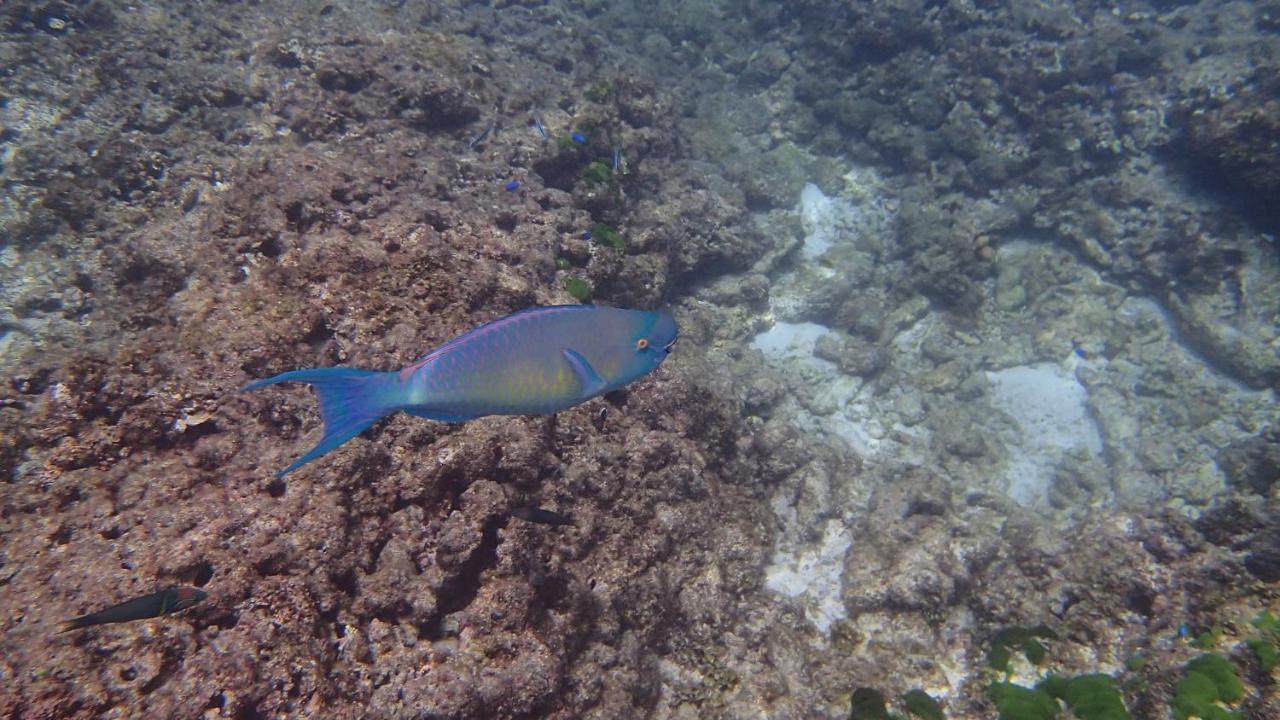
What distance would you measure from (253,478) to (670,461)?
2.80m

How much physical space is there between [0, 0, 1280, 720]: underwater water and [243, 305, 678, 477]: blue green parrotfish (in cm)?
1

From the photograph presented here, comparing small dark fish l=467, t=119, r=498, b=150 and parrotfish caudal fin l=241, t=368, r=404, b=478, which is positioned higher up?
parrotfish caudal fin l=241, t=368, r=404, b=478

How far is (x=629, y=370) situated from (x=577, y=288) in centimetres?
347

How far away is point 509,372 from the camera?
1.83 metres

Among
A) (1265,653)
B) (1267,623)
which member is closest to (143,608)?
(1265,653)

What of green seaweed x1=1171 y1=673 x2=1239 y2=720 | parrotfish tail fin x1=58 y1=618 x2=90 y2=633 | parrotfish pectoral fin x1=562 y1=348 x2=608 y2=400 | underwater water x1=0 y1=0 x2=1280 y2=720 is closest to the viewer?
parrotfish pectoral fin x1=562 y1=348 x2=608 y2=400

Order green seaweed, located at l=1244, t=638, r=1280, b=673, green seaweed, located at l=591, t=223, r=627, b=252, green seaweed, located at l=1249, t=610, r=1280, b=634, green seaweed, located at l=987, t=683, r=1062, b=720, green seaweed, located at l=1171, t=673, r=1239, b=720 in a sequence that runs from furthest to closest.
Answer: green seaweed, located at l=591, t=223, r=627, b=252 → green seaweed, located at l=987, t=683, r=1062, b=720 → green seaweed, located at l=1249, t=610, r=1280, b=634 → green seaweed, located at l=1244, t=638, r=1280, b=673 → green seaweed, located at l=1171, t=673, r=1239, b=720

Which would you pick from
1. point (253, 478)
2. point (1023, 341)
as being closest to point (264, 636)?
point (253, 478)

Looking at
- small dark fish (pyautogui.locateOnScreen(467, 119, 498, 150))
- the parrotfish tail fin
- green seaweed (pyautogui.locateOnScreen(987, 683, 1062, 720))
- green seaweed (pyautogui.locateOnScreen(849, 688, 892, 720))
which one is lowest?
green seaweed (pyautogui.locateOnScreen(849, 688, 892, 720))

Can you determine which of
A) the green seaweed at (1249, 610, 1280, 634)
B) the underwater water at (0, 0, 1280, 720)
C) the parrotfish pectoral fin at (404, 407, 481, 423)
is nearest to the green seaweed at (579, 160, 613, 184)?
the underwater water at (0, 0, 1280, 720)

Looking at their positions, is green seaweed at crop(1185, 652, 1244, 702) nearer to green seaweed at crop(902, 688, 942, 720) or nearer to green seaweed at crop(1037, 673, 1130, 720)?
green seaweed at crop(1037, 673, 1130, 720)

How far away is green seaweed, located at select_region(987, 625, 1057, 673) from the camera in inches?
170

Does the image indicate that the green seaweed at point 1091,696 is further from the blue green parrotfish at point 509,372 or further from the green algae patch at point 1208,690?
the blue green parrotfish at point 509,372

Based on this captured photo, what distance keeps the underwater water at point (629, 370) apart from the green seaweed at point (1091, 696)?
0.06 feet
